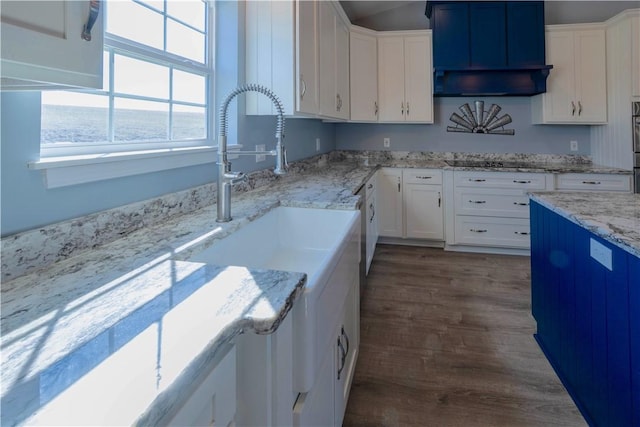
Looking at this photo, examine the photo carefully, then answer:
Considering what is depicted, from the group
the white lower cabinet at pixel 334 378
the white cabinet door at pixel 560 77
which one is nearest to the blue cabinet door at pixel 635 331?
the white lower cabinet at pixel 334 378

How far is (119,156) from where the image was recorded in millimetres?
1248

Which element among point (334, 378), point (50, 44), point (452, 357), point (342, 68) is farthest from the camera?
point (342, 68)

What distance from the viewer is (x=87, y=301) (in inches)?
30.1

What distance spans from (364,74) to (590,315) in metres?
3.43

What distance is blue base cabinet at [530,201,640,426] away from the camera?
1.23 metres

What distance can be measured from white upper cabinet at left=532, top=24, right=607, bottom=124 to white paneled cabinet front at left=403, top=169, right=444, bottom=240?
4.89 feet

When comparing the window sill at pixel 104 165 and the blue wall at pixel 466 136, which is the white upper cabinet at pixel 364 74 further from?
the window sill at pixel 104 165

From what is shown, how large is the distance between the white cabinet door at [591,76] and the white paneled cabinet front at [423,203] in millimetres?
1643

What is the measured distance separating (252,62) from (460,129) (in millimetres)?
3174

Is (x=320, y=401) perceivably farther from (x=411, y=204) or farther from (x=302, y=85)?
(x=411, y=204)

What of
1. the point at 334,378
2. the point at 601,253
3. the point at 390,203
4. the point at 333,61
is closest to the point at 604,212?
the point at 601,253

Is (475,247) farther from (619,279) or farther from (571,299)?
(619,279)

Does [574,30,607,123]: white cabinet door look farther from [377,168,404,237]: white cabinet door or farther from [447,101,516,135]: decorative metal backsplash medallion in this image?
[377,168,404,237]: white cabinet door

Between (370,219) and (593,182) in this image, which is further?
(593,182)
